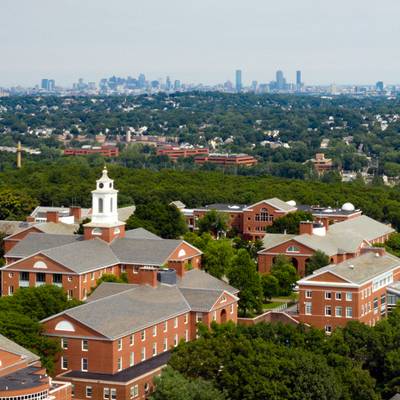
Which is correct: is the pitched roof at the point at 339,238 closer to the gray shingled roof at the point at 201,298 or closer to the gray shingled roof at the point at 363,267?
the gray shingled roof at the point at 363,267

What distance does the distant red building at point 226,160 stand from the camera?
14800 centimetres

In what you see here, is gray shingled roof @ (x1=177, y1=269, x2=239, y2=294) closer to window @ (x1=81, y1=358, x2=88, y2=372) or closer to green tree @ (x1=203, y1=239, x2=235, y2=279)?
green tree @ (x1=203, y1=239, x2=235, y2=279)

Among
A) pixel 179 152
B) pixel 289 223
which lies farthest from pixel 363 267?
pixel 179 152

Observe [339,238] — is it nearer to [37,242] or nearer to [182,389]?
[37,242]

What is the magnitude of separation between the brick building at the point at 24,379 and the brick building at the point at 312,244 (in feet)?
81.6

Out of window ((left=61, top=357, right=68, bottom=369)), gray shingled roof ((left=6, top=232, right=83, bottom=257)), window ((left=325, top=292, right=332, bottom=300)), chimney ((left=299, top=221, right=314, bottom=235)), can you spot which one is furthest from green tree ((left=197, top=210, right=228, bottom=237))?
window ((left=61, top=357, right=68, bottom=369))

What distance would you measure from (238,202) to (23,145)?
101m

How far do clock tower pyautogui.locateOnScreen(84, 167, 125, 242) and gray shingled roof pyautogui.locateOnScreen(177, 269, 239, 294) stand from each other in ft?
19.3

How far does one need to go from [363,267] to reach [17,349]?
19315 mm

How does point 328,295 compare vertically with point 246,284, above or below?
below

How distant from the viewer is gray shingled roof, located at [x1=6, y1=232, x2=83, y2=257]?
56656mm

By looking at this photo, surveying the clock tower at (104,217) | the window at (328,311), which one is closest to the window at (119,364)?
the window at (328,311)

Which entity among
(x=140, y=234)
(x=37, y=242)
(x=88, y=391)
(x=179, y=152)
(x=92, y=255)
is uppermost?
(x=37, y=242)

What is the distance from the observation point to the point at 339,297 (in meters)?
52.1
